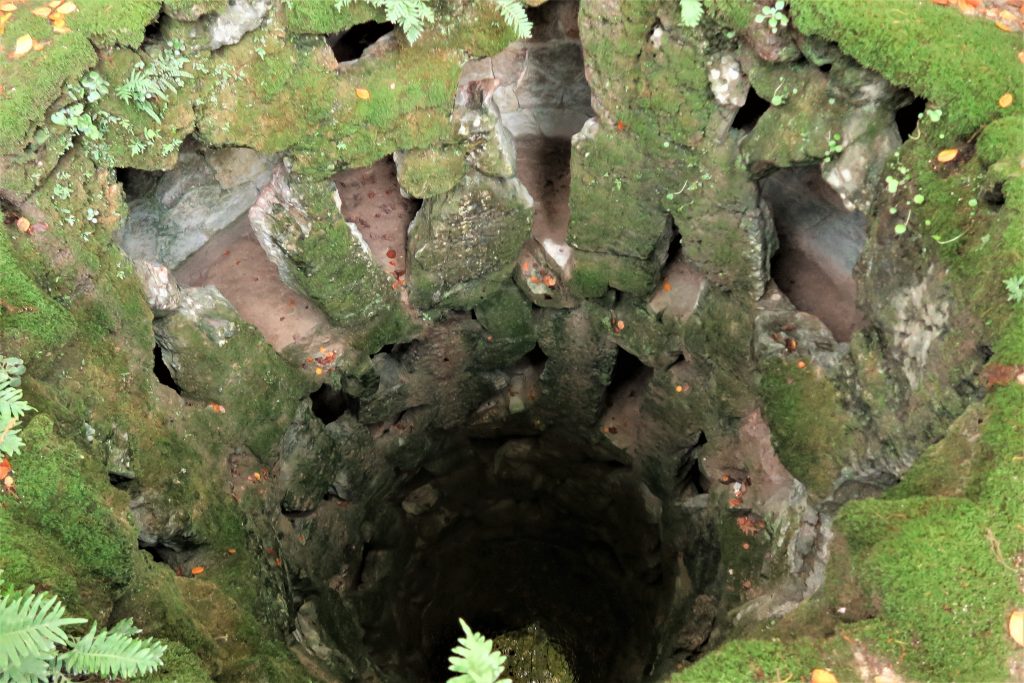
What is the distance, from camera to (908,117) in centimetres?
538

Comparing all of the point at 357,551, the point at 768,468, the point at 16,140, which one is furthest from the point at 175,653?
the point at 768,468

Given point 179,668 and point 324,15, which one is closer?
point 179,668

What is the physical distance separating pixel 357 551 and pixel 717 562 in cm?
467

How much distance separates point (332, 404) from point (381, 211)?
2511 mm

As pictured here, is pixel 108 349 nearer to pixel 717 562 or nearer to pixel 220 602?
pixel 220 602

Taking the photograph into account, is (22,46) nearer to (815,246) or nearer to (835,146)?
(835,146)

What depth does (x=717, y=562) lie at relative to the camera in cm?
796

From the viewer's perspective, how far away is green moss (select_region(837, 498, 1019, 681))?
3.64 meters

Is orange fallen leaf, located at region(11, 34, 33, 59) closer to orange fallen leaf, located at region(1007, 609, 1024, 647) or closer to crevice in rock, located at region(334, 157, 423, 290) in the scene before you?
crevice in rock, located at region(334, 157, 423, 290)

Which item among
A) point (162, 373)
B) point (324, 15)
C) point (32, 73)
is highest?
point (324, 15)

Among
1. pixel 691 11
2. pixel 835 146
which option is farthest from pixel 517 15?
pixel 835 146

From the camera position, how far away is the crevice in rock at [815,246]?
6789mm

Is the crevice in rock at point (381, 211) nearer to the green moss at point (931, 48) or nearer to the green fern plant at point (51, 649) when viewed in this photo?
the green moss at point (931, 48)

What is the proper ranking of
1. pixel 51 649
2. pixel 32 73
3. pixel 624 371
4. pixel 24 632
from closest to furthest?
pixel 24 632
pixel 51 649
pixel 32 73
pixel 624 371
